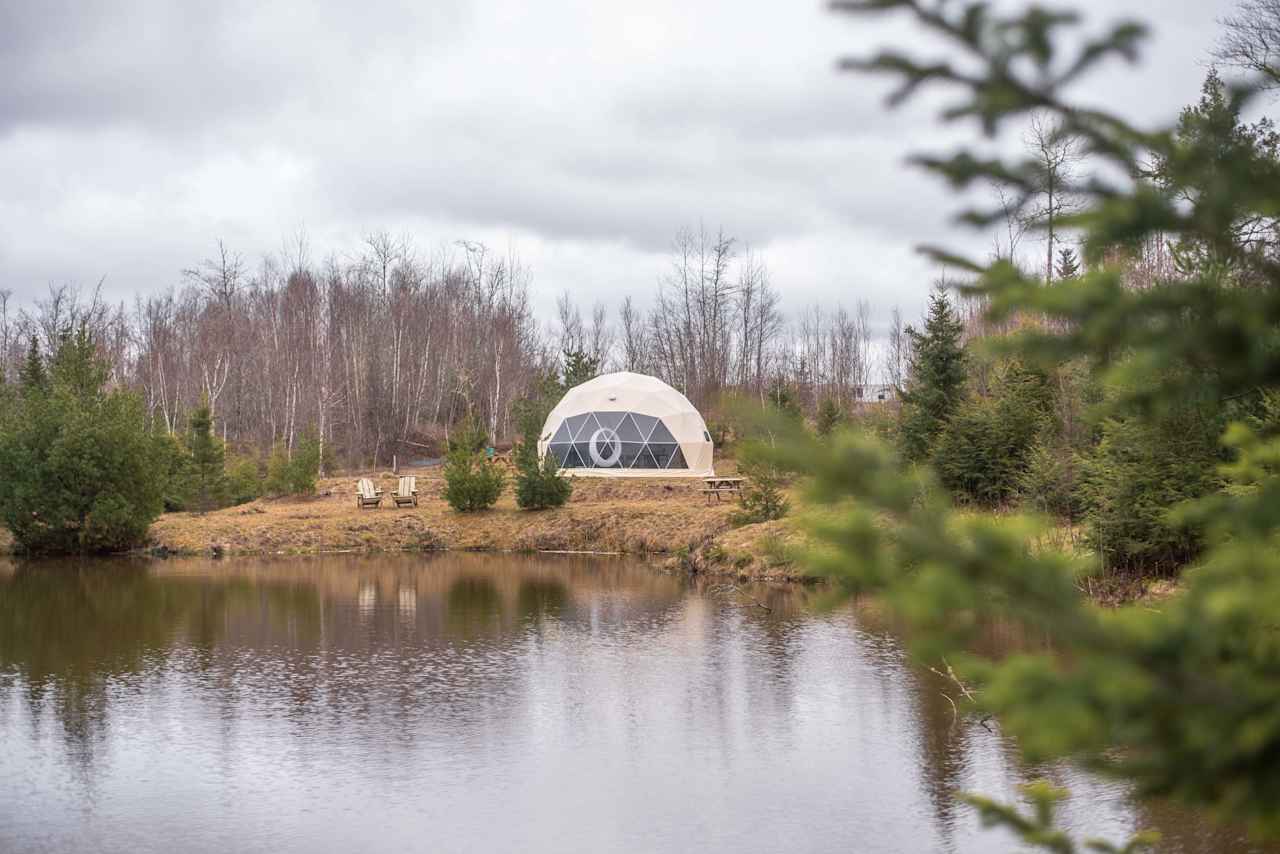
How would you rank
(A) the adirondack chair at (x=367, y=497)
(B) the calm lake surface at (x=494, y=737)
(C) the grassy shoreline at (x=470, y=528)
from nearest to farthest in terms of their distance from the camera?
1. (B) the calm lake surface at (x=494, y=737)
2. (C) the grassy shoreline at (x=470, y=528)
3. (A) the adirondack chair at (x=367, y=497)

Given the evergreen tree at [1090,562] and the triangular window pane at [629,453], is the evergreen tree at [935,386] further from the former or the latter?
the evergreen tree at [1090,562]

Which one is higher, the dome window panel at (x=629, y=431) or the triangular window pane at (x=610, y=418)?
the triangular window pane at (x=610, y=418)

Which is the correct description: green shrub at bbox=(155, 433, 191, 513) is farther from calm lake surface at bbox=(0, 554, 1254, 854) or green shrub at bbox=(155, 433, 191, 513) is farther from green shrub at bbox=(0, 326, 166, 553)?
calm lake surface at bbox=(0, 554, 1254, 854)

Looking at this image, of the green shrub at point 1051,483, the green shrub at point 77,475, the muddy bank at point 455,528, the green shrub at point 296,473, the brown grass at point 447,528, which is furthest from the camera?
the green shrub at point 296,473

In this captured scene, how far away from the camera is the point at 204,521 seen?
106 feet

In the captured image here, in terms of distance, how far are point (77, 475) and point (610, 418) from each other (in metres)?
17.2

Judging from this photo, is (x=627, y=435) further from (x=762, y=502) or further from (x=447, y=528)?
(x=762, y=502)

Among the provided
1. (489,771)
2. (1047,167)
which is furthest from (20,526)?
(1047,167)

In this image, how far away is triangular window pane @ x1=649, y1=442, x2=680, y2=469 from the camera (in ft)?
→ 127

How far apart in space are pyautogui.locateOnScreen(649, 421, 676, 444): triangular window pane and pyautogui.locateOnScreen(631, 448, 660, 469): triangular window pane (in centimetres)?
47

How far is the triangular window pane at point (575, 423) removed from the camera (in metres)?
39.4

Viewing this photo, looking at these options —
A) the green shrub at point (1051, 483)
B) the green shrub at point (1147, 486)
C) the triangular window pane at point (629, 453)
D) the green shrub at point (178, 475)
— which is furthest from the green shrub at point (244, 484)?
the green shrub at point (1147, 486)

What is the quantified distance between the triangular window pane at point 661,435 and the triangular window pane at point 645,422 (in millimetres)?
149

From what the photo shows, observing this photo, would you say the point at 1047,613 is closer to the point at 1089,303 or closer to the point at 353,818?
the point at 1089,303
